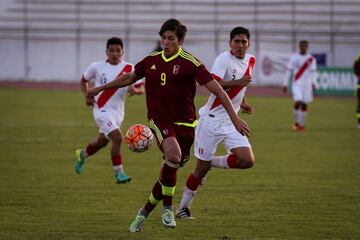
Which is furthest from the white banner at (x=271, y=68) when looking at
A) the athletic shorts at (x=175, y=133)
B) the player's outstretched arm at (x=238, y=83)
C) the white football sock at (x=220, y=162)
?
the athletic shorts at (x=175, y=133)

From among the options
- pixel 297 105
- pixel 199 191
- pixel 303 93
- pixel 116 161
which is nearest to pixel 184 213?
pixel 199 191

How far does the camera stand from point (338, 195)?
39.1 ft

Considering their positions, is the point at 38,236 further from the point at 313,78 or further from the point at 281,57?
the point at 281,57

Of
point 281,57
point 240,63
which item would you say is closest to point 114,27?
point 281,57

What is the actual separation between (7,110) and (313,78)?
10.1 metres

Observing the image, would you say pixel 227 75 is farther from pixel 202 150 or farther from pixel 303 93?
pixel 303 93

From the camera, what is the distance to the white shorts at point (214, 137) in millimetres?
10352

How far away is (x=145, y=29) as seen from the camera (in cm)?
4722

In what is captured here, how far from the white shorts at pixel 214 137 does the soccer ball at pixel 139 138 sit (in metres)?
0.79

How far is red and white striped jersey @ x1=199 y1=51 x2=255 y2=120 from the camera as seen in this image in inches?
409

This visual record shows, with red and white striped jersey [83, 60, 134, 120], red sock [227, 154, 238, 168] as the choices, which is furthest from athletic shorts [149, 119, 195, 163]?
red and white striped jersey [83, 60, 134, 120]

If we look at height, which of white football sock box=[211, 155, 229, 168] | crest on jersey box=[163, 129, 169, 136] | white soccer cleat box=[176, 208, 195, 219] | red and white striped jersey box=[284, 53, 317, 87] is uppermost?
red and white striped jersey box=[284, 53, 317, 87]

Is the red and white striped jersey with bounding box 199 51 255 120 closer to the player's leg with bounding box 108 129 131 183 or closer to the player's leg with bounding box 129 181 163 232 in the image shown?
the player's leg with bounding box 129 181 163 232

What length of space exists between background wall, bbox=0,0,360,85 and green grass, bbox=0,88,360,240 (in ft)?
73.4
